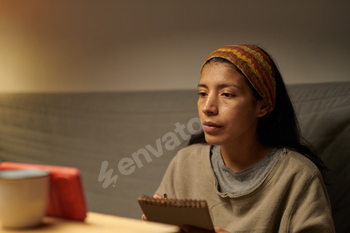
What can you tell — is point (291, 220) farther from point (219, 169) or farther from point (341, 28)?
point (341, 28)

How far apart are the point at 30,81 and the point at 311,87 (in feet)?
5.93

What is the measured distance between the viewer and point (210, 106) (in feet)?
3.25

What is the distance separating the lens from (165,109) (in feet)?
5.01

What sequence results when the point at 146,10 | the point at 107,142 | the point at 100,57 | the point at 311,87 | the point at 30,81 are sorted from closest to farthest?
the point at 311,87
the point at 107,142
the point at 146,10
the point at 100,57
the point at 30,81

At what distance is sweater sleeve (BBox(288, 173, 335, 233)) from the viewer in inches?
36.2

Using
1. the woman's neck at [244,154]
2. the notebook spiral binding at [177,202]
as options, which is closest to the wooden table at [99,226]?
the notebook spiral binding at [177,202]

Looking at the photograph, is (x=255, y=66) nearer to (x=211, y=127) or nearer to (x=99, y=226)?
(x=211, y=127)

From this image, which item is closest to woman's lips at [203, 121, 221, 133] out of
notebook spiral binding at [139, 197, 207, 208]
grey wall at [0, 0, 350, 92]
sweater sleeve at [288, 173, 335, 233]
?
sweater sleeve at [288, 173, 335, 233]

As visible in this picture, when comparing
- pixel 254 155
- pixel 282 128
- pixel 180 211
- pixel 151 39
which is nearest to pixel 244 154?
pixel 254 155

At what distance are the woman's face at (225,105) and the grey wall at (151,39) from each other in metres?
0.57

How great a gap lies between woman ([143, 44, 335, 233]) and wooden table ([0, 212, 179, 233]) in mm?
485

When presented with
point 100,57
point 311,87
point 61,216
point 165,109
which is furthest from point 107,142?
point 61,216

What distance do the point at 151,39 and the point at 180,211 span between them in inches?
51.5

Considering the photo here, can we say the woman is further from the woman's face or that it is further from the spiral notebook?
the spiral notebook
